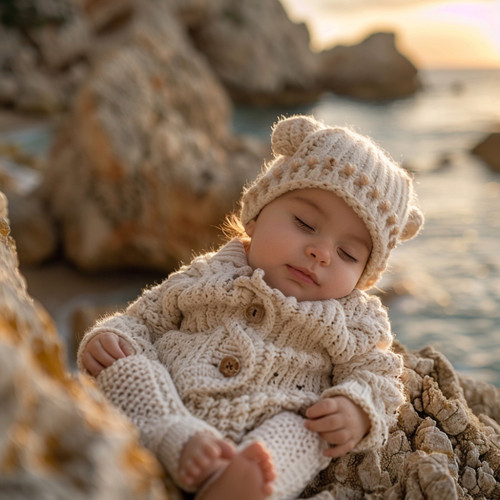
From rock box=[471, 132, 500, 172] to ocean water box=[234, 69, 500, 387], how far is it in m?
0.19

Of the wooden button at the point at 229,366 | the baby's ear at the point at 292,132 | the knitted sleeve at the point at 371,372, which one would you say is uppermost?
the baby's ear at the point at 292,132

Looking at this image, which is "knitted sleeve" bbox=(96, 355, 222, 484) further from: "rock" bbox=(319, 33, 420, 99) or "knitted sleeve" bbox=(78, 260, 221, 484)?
"rock" bbox=(319, 33, 420, 99)

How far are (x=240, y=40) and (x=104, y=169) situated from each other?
1942 cm

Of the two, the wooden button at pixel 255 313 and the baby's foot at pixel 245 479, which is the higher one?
the wooden button at pixel 255 313

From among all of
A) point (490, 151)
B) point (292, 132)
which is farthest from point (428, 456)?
point (490, 151)

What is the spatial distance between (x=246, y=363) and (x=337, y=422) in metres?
0.29

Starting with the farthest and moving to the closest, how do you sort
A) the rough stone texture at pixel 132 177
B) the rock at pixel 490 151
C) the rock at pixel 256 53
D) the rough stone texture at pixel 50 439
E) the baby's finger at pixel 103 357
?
1. the rock at pixel 256 53
2. the rock at pixel 490 151
3. the rough stone texture at pixel 132 177
4. the baby's finger at pixel 103 357
5. the rough stone texture at pixel 50 439

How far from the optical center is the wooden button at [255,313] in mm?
1758

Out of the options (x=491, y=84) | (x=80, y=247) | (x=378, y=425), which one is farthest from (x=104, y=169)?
(x=491, y=84)

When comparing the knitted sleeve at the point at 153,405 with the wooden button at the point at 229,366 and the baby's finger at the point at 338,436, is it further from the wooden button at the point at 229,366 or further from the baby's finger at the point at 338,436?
the baby's finger at the point at 338,436

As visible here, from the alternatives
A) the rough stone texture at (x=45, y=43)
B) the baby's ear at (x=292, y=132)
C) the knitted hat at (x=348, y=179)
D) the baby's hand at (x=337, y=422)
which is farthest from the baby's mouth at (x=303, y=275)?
the rough stone texture at (x=45, y=43)

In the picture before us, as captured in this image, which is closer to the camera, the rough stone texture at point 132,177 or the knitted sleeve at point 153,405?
the knitted sleeve at point 153,405

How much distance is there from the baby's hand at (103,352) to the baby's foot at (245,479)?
509 mm

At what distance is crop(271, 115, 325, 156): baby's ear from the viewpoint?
6.65ft
